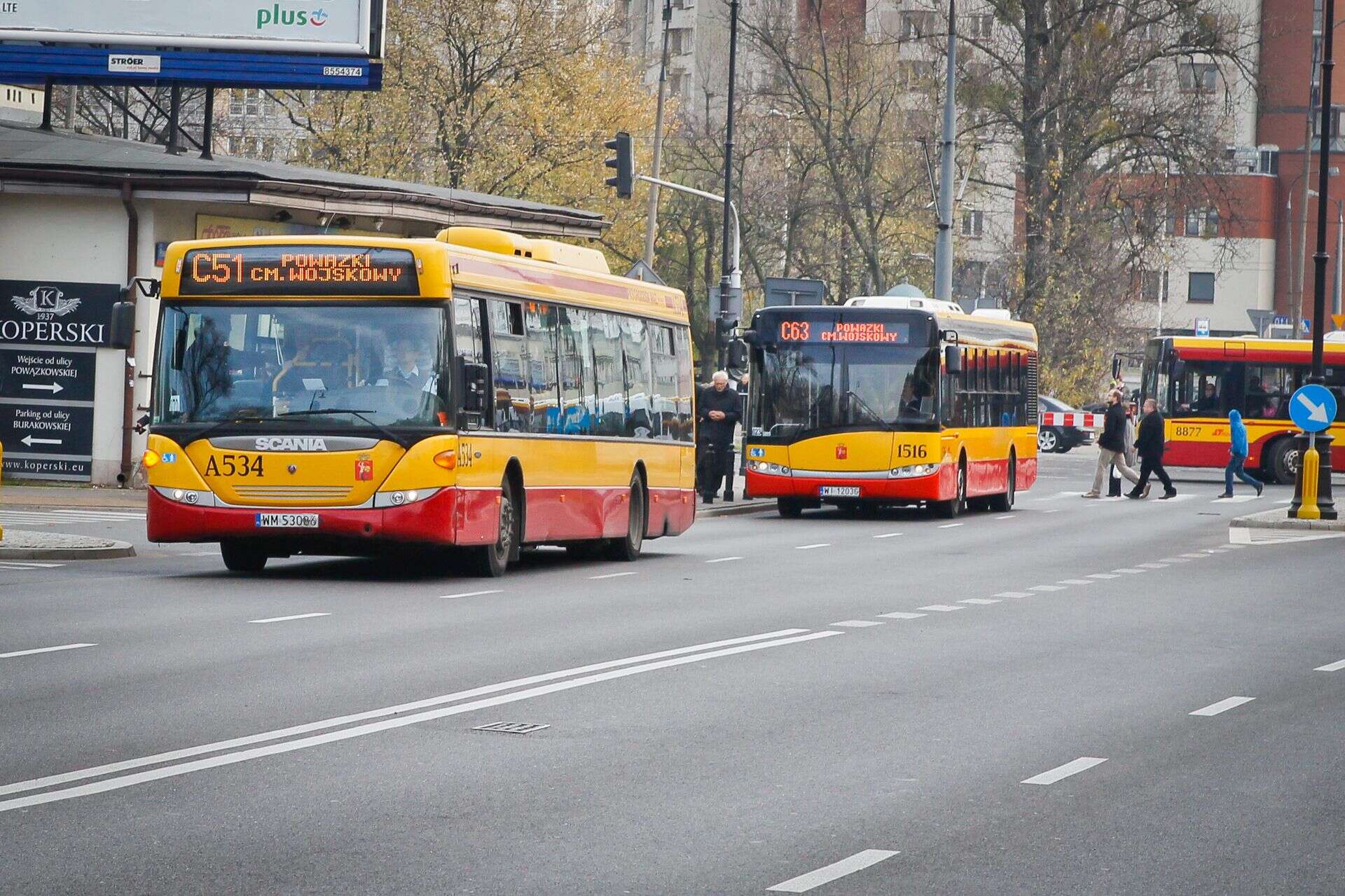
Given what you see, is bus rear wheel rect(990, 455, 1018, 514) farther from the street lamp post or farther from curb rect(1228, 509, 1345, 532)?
curb rect(1228, 509, 1345, 532)

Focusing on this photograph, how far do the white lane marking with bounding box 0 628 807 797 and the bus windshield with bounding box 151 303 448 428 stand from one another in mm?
4634

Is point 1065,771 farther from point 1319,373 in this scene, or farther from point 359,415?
point 1319,373

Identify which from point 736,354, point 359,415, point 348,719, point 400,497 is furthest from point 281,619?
point 736,354

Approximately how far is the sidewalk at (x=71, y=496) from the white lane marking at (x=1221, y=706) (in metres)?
18.0

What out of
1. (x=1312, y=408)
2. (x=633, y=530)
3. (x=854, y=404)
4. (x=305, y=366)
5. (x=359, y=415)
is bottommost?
(x=633, y=530)

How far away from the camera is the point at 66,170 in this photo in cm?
2898

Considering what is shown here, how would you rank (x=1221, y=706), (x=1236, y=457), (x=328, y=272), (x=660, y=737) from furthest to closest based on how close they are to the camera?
(x=1236, y=457) → (x=328, y=272) → (x=1221, y=706) → (x=660, y=737)

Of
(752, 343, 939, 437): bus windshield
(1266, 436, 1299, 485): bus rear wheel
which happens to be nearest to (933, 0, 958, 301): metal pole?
(1266, 436, 1299, 485): bus rear wheel

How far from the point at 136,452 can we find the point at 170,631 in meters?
16.8

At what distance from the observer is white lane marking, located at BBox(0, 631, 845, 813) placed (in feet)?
25.7

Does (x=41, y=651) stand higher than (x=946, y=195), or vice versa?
(x=946, y=195)

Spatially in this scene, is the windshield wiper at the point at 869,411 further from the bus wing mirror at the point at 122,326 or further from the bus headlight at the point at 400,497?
the bus wing mirror at the point at 122,326

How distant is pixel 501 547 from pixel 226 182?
38.9 feet

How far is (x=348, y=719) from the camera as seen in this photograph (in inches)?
389
